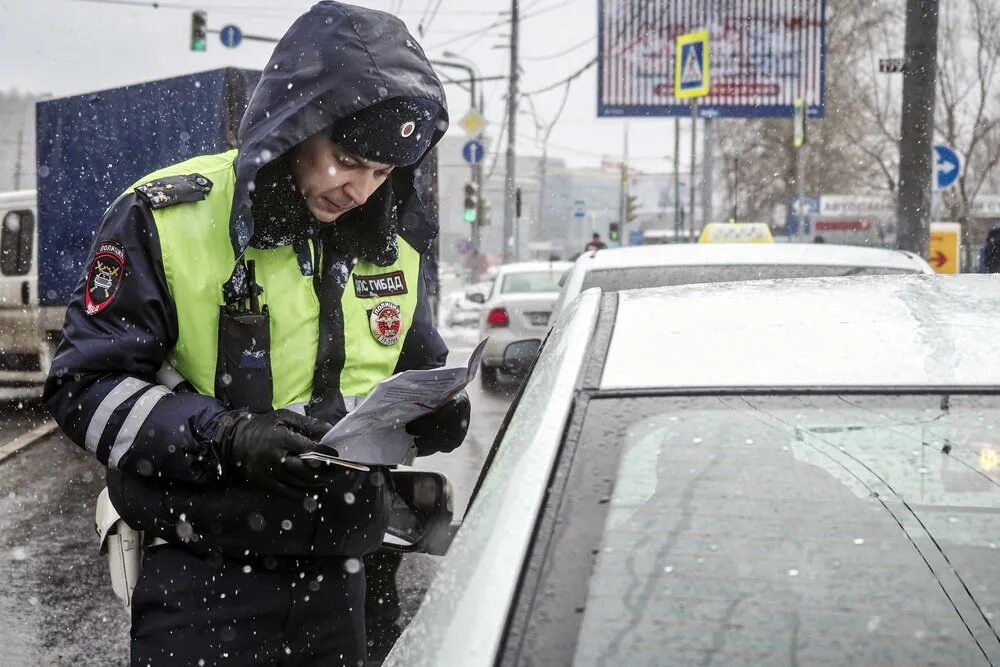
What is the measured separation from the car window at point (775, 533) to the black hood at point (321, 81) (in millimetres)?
722

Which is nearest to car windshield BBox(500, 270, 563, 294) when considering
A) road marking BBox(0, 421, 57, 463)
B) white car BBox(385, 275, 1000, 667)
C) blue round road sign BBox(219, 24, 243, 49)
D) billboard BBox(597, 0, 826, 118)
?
road marking BBox(0, 421, 57, 463)

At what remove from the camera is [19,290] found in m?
10.9

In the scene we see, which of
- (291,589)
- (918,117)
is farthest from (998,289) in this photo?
(918,117)

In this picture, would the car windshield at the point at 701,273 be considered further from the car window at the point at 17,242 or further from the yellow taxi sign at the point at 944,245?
the yellow taxi sign at the point at 944,245

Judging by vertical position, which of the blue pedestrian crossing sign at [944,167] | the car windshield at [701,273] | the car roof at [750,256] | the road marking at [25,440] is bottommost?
the road marking at [25,440]

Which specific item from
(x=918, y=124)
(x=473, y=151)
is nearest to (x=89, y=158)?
(x=918, y=124)

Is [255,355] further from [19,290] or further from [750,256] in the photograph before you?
[19,290]

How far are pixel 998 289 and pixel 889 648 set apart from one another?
927mm

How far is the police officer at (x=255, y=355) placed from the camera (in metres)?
1.90

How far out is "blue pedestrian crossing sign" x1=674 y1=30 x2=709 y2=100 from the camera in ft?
47.2

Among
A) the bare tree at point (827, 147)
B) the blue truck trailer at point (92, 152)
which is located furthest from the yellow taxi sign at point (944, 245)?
the bare tree at point (827, 147)

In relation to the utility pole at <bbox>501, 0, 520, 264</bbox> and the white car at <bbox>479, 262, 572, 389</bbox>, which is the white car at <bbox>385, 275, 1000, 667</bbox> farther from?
the utility pole at <bbox>501, 0, 520, 264</bbox>

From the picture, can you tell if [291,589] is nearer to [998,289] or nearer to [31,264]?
[998,289]

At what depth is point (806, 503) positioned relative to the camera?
1.53 m
